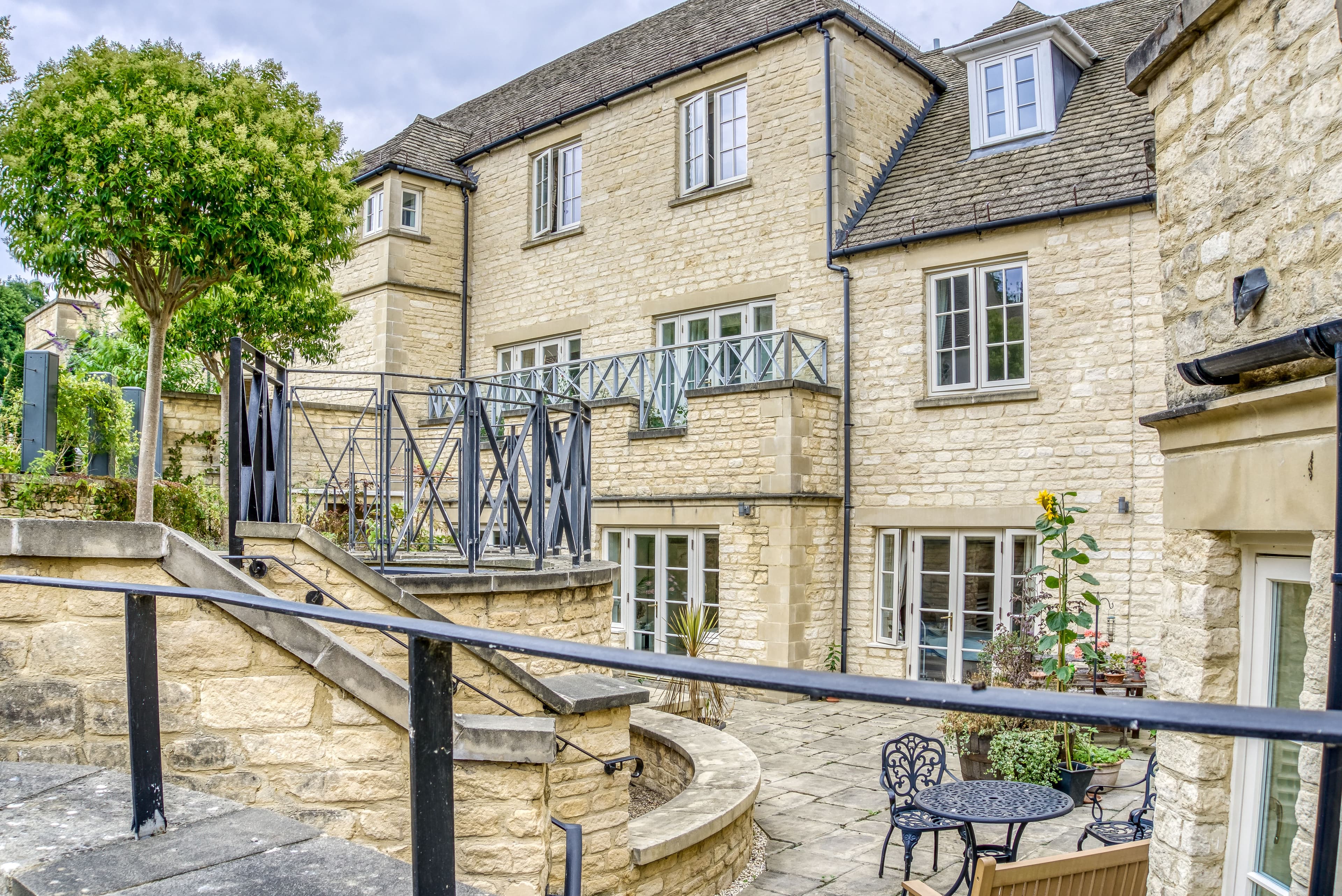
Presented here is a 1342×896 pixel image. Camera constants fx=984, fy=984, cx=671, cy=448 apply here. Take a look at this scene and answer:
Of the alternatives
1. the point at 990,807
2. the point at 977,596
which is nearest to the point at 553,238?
the point at 977,596

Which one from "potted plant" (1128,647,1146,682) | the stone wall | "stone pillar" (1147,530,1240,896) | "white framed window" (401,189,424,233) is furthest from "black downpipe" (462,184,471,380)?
"stone pillar" (1147,530,1240,896)

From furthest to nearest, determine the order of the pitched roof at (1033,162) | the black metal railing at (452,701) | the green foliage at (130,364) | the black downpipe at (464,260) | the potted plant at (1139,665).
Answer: the green foliage at (130,364) < the black downpipe at (464,260) < the pitched roof at (1033,162) < the potted plant at (1139,665) < the black metal railing at (452,701)

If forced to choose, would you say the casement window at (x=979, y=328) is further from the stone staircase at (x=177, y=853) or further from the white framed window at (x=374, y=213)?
the stone staircase at (x=177, y=853)

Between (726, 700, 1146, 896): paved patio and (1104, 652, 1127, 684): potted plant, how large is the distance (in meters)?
0.55

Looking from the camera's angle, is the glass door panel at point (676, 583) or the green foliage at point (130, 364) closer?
the glass door panel at point (676, 583)

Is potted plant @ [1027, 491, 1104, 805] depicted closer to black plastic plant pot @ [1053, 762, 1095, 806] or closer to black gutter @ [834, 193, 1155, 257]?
black plastic plant pot @ [1053, 762, 1095, 806]

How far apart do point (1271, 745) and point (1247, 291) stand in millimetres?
1679

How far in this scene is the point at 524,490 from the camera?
14.0 m

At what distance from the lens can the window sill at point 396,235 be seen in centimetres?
1692

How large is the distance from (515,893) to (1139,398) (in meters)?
8.72

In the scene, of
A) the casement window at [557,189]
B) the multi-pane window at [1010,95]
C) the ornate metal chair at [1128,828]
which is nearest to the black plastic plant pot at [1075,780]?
the ornate metal chair at [1128,828]

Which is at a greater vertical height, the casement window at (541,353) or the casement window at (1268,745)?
the casement window at (541,353)

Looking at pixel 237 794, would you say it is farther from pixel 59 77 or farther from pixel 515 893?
pixel 59 77

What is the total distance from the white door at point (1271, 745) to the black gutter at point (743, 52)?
11.0 metres
